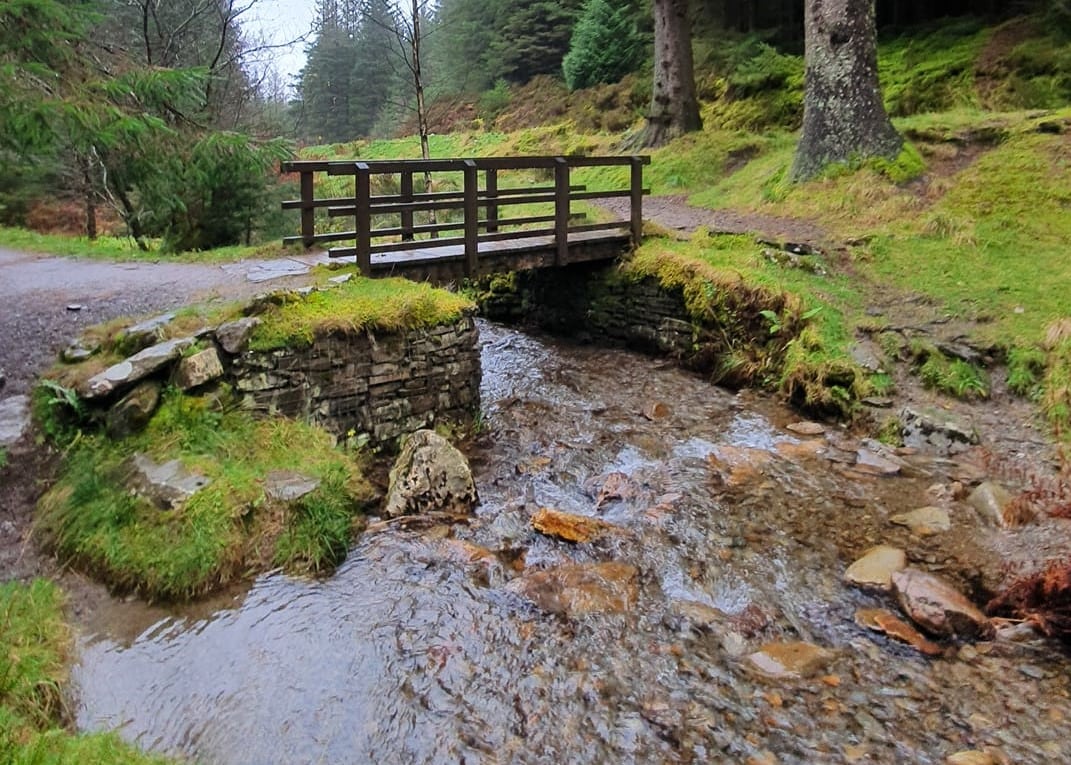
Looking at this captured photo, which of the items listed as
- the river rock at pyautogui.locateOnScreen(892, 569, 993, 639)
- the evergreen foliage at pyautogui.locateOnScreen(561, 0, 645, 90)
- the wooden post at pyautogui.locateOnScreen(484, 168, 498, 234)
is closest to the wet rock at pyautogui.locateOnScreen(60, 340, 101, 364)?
the wooden post at pyautogui.locateOnScreen(484, 168, 498, 234)

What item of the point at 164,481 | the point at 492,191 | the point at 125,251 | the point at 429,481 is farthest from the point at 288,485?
the point at 125,251

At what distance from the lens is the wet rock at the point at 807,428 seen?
24.4 feet

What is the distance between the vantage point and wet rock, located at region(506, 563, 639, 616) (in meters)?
4.68

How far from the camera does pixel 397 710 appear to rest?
3.83 meters

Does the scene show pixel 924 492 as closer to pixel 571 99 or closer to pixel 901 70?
pixel 901 70

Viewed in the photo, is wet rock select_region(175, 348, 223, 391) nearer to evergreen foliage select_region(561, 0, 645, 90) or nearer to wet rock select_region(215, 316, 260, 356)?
wet rock select_region(215, 316, 260, 356)

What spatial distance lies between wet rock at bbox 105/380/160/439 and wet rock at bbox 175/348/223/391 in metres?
0.24

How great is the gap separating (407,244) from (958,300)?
21.1ft

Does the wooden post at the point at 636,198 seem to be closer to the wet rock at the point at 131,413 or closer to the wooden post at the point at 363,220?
the wooden post at the point at 363,220

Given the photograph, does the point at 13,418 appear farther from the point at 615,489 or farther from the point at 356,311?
the point at 615,489

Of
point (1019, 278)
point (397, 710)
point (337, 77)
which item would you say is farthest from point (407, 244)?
point (337, 77)

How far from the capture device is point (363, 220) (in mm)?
7762

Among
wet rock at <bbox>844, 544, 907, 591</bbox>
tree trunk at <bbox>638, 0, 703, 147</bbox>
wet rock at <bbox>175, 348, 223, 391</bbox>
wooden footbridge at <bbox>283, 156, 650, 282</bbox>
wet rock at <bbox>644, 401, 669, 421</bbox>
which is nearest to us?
wet rock at <bbox>844, 544, 907, 591</bbox>

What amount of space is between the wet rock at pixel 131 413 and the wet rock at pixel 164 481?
11.9 inches
